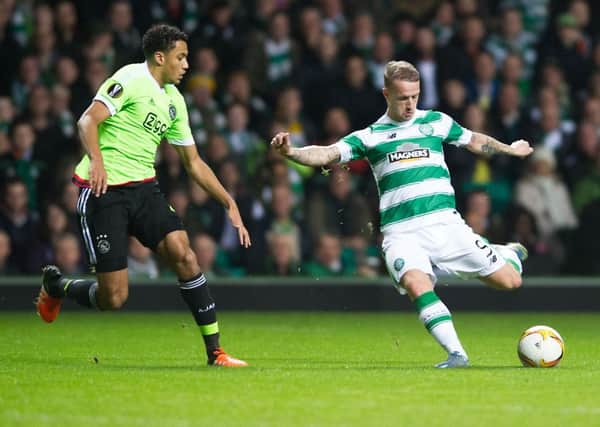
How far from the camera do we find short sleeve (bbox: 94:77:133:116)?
372 inches

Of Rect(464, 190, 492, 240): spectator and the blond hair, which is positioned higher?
the blond hair

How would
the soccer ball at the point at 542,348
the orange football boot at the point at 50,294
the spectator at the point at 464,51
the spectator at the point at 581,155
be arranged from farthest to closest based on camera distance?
the spectator at the point at 464,51, the spectator at the point at 581,155, the orange football boot at the point at 50,294, the soccer ball at the point at 542,348

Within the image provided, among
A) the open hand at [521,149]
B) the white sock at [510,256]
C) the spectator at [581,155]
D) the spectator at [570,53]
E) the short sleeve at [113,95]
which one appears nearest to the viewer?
the short sleeve at [113,95]

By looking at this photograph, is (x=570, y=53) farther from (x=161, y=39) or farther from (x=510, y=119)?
(x=161, y=39)

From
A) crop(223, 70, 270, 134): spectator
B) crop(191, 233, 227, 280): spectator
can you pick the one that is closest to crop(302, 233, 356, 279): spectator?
crop(191, 233, 227, 280): spectator

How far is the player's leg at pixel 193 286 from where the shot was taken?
9539mm

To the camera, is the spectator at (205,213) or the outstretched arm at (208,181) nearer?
the outstretched arm at (208,181)

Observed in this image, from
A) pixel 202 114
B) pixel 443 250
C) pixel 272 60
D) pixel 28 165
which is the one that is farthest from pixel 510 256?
pixel 272 60

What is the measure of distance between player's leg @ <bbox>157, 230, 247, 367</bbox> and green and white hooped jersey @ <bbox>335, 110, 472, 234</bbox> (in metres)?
1.23

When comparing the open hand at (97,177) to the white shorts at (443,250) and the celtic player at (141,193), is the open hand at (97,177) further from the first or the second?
the white shorts at (443,250)

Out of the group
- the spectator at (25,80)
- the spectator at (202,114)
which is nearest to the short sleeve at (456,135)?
the spectator at (202,114)

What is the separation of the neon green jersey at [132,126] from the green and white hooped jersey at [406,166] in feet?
4.12

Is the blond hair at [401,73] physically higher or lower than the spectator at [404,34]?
higher

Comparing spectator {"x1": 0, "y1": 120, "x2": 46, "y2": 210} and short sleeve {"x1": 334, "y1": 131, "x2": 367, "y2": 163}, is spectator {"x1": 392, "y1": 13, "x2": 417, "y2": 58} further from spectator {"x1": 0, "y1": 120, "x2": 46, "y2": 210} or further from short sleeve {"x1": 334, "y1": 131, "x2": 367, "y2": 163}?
short sleeve {"x1": 334, "y1": 131, "x2": 367, "y2": 163}
